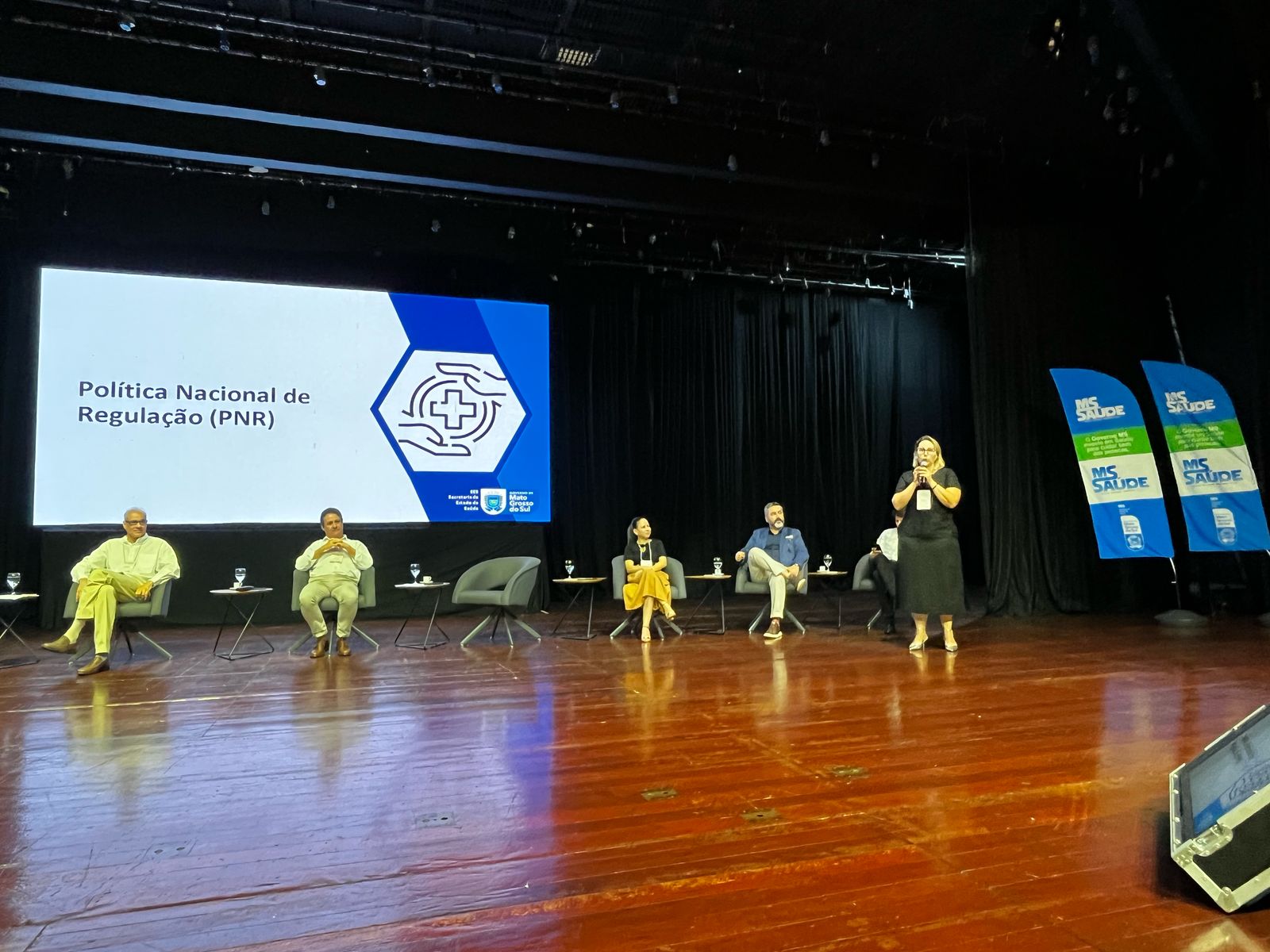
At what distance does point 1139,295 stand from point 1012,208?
158 centimetres

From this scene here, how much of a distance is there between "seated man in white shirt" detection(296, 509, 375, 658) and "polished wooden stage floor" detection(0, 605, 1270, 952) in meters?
1.25

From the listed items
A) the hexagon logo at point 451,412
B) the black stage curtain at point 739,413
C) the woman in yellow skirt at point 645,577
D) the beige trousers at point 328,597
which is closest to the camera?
the beige trousers at point 328,597

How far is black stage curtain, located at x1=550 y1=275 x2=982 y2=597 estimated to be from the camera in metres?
8.63

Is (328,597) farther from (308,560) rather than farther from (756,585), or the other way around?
(756,585)

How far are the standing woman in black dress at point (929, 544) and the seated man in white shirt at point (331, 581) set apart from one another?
3.57m

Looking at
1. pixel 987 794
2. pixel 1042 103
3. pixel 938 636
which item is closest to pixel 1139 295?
pixel 1042 103

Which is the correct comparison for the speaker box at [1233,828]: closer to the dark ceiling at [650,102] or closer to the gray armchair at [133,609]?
the dark ceiling at [650,102]

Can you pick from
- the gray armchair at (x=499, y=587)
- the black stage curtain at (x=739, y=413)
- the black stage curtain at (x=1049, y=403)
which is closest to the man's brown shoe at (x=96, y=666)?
the gray armchair at (x=499, y=587)

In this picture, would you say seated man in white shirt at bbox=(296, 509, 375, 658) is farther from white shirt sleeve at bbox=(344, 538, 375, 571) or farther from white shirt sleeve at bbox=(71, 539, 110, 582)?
white shirt sleeve at bbox=(71, 539, 110, 582)

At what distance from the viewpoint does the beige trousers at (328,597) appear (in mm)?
5105

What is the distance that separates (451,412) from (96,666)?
145 inches

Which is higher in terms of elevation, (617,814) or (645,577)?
(645,577)

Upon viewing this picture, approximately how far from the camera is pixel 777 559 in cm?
586

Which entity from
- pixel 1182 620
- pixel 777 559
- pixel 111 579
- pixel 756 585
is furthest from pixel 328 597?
pixel 1182 620
